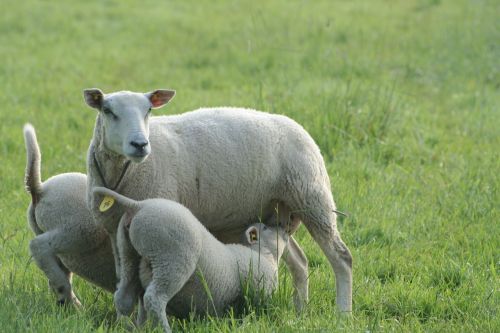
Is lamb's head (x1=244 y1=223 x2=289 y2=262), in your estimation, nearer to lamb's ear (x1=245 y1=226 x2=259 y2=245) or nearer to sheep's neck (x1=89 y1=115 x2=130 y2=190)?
lamb's ear (x1=245 y1=226 x2=259 y2=245)

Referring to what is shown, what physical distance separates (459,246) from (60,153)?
12.3 feet

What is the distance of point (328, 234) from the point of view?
5.04 m

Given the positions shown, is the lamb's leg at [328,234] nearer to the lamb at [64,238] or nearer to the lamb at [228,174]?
the lamb at [228,174]

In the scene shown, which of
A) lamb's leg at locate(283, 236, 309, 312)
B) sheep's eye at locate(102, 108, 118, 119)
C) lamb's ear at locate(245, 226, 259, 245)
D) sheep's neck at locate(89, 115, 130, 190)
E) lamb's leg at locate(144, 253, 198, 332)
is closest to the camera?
lamb's leg at locate(144, 253, 198, 332)

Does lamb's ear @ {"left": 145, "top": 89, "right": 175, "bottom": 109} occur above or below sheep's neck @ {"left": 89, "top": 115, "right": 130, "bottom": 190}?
above

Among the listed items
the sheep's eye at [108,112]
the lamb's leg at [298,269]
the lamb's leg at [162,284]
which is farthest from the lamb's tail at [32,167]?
the lamb's leg at [298,269]

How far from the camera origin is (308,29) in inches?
496

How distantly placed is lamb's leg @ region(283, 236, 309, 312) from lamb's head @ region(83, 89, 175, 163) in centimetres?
127

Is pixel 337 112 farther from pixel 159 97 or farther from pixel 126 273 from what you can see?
pixel 126 273

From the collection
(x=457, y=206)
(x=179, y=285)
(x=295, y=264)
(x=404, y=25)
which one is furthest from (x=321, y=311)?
(x=404, y=25)

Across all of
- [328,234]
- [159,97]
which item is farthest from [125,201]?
[328,234]

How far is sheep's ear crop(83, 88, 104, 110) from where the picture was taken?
14.6ft

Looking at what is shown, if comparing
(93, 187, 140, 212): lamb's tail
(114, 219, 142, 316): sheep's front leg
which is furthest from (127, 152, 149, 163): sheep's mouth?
(114, 219, 142, 316): sheep's front leg

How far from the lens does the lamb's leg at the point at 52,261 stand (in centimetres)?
479
